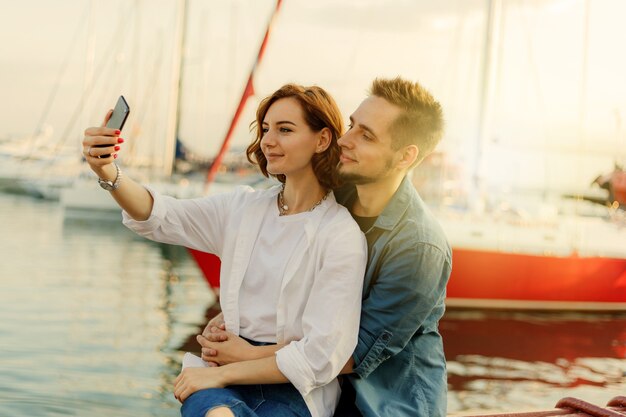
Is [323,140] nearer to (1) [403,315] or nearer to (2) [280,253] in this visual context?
(2) [280,253]

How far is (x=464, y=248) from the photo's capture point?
1281cm

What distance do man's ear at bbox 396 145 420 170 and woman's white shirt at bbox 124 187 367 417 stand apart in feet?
0.75

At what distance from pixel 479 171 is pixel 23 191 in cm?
3518

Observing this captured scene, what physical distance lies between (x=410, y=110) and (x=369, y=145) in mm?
172

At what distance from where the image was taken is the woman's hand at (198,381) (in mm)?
2420

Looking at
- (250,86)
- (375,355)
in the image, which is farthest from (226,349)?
(250,86)

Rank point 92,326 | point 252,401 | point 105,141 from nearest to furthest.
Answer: point 105,141, point 252,401, point 92,326

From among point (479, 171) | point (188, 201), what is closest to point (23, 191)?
point (479, 171)

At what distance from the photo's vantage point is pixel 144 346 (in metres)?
9.99

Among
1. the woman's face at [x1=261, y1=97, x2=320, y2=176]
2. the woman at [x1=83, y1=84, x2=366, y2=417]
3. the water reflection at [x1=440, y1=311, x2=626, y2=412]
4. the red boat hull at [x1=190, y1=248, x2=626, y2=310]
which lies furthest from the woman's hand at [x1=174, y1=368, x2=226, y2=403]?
the red boat hull at [x1=190, y1=248, x2=626, y2=310]

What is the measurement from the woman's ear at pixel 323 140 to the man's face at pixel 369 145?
0.06 metres

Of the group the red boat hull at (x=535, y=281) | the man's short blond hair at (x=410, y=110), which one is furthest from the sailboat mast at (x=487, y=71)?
the man's short blond hair at (x=410, y=110)

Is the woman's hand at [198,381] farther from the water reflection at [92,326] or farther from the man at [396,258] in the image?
the water reflection at [92,326]

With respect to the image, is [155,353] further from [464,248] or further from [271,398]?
[271,398]
